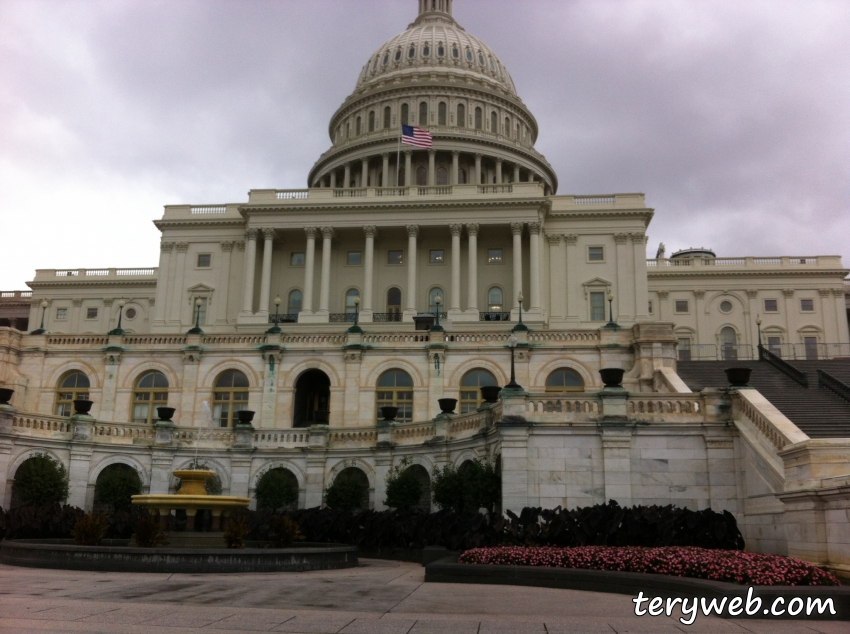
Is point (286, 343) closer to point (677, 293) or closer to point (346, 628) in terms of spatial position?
point (346, 628)

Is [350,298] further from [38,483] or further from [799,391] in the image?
[799,391]

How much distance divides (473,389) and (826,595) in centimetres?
3099

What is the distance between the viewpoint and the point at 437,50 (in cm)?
12500

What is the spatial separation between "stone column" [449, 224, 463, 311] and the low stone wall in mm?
58769

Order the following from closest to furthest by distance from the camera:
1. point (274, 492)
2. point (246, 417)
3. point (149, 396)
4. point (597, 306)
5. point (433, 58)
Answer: point (274, 492)
point (246, 417)
point (149, 396)
point (597, 306)
point (433, 58)

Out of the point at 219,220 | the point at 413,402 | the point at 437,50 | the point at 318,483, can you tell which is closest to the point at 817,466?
the point at 318,483

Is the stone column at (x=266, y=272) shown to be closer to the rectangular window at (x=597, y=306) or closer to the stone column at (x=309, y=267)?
the stone column at (x=309, y=267)

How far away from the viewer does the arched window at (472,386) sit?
151 ft

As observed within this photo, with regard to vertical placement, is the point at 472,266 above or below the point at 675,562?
above

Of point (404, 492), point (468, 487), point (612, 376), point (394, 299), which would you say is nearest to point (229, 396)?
point (404, 492)

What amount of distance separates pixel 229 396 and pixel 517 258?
41.5 metres

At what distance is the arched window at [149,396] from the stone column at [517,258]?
4076 centimetres

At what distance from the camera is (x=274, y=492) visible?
127 ft

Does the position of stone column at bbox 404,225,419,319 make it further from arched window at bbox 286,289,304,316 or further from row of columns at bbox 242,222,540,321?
arched window at bbox 286,289,304,316
